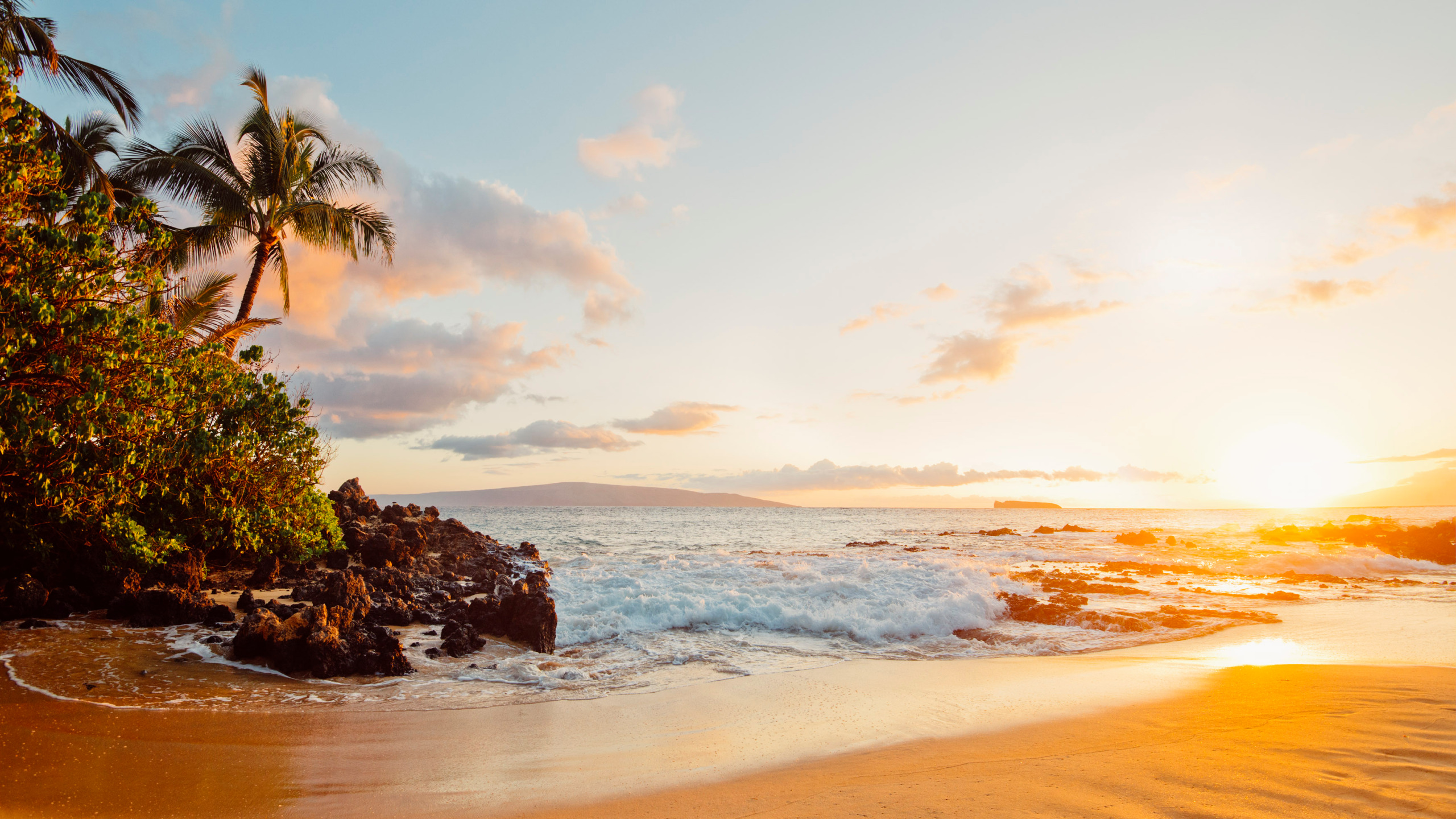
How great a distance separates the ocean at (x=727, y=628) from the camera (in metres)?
7.88

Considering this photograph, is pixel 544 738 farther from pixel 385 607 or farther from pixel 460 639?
pixel 385 607

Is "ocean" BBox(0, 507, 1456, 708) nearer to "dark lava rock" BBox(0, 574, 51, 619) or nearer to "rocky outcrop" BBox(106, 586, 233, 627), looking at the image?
"rocky outcrop" BBox(106, 586, 233, 627)

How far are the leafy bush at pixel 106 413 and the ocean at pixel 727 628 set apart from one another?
166 centimetres

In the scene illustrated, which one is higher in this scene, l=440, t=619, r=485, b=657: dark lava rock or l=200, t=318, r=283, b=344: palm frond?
l=200, t=318, r=283, b=344: palm frond

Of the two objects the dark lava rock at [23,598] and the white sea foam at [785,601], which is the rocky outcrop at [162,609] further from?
the white sea foam at [785,601]

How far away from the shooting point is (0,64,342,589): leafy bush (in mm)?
8242

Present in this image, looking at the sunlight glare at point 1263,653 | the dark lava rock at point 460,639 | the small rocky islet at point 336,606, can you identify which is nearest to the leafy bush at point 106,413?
the small rocky islet at point 336,606

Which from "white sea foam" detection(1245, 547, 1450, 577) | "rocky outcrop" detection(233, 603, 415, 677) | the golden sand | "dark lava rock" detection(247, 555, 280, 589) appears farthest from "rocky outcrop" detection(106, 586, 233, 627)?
"white sea foam" detection(1245, 547, 1450, 577)

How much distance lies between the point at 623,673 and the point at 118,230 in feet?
55.6

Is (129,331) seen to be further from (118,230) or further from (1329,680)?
(1329,680)

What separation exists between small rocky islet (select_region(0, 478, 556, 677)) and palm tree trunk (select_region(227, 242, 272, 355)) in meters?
6.82

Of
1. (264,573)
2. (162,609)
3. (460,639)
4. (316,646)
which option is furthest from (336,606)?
(264,573)

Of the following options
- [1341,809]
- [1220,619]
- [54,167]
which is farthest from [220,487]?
[1220,619]

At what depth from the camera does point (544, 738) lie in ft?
21.1
